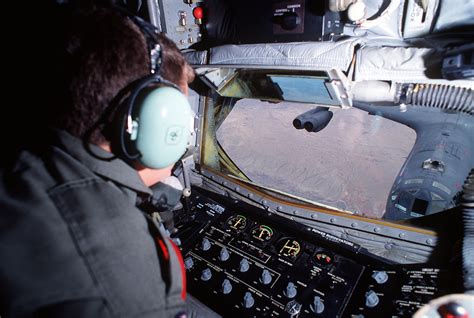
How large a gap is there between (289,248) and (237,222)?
32 centimetres

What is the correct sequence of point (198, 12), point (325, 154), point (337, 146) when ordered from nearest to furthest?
1. point (198, 12)
2. point (325, 154)
3. point (337, 146)

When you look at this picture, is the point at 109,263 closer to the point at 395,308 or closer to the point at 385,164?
the point at 395,308

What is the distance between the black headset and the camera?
30.8 inches

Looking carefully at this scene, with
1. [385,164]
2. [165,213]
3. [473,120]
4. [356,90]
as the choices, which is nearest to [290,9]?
[356,90]

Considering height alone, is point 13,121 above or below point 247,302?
above

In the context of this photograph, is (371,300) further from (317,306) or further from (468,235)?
(468,235)

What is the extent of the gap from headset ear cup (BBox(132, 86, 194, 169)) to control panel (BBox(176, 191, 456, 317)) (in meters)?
0.76

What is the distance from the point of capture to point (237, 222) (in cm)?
169

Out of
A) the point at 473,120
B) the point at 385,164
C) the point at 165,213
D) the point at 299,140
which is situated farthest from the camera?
the point at 299,140

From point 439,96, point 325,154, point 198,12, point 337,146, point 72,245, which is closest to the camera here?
point 72,245

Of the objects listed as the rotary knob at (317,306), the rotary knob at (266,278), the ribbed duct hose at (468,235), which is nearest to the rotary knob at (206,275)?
the rotary knob at (266,278)

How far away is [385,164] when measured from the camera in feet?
18.0

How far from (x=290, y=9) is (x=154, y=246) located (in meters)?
1.05

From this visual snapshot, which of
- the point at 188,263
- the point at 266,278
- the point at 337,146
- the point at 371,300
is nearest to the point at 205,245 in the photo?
the point at 188,263
